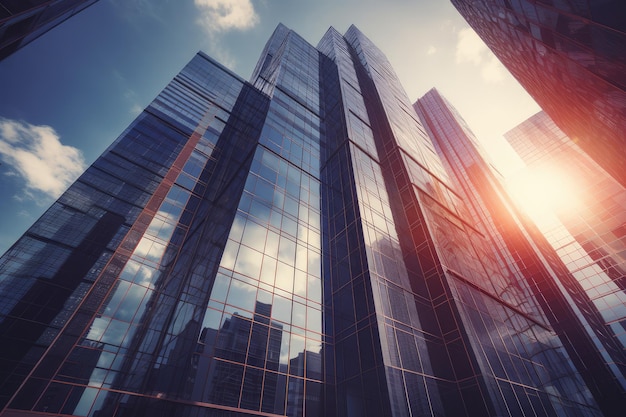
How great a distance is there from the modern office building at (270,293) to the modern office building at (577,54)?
1306cm

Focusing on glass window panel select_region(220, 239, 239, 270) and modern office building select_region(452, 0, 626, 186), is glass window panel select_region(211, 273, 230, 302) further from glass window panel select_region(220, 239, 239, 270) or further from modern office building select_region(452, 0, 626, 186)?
modern office building select_region(452, 0, 626, 186)

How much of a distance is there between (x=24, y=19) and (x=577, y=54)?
79.4 ft

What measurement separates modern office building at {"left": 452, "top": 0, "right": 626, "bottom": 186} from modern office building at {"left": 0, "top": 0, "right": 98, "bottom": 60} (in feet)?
67.5

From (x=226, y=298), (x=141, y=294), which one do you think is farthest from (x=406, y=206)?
(x=141, y=294)

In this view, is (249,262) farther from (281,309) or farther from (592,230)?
(592,230)

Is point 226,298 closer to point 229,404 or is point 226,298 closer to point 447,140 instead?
point 229,404

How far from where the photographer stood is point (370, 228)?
23.2 metres

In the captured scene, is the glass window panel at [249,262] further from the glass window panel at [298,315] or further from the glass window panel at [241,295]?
the glass window panel at [298,315]

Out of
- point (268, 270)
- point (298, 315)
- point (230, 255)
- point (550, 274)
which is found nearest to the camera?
point (230, 255)

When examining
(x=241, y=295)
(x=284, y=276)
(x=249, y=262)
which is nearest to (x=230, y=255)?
(x=249, y=262)

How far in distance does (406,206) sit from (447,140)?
180 feet

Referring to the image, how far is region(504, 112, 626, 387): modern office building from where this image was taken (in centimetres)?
3580

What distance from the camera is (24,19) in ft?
28.7

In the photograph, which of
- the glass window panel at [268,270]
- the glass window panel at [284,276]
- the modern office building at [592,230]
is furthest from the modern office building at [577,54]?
the glass window panel at [268,270]
